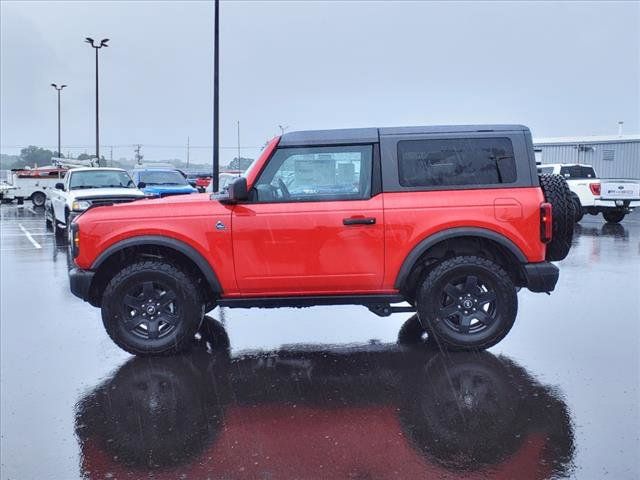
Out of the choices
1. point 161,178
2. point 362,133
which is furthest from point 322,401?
point 161,178

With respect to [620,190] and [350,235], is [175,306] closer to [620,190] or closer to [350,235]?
[350,235]

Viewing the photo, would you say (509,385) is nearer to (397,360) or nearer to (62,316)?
(397,360)

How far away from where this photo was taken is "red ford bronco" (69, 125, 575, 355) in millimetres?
5586

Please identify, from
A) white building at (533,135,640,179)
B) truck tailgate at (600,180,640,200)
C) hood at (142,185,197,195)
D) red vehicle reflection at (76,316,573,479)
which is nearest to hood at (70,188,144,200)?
hood at (142,185,197,195)

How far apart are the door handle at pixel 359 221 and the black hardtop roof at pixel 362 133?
73 cm

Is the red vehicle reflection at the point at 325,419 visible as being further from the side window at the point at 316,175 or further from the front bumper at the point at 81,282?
the side window at the point at 316,175

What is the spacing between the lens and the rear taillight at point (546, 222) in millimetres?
5551

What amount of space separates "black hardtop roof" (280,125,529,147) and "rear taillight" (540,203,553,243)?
765 millimetres

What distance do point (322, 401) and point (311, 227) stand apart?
1.61 m

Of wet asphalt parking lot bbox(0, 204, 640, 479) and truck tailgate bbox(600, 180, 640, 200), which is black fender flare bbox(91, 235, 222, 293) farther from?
truck tailgate bbox(600, 180, 640, 200)

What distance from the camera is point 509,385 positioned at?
4.84m

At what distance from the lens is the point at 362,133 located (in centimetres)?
581

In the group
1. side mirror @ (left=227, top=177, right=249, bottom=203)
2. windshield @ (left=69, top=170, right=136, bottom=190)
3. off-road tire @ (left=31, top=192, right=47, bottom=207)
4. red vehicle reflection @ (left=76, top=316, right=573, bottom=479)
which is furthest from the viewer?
off-road tire @ (left=31, top=192, right=47, bottom=207)

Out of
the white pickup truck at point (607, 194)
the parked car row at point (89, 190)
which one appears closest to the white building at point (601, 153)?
the white pickup truck at point (607, 194)
